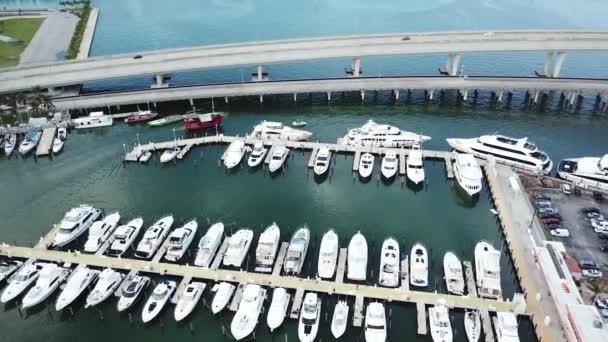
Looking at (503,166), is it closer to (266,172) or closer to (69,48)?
(266,172)

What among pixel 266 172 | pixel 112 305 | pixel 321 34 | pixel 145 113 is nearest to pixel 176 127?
pixel 145 113

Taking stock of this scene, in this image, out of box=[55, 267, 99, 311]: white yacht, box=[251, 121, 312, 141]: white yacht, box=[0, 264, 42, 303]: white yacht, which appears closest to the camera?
box=[55, 267, 99, 311]: white yacht

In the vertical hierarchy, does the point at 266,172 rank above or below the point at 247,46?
below

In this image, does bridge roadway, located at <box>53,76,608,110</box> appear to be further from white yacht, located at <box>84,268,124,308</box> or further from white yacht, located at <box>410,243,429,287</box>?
white yacht, located at <box>410,243,429,287</box>

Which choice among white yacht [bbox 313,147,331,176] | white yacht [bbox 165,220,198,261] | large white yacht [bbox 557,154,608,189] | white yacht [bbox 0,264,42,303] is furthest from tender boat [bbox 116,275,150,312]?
large white yacht [bbox 557,154,608,189]

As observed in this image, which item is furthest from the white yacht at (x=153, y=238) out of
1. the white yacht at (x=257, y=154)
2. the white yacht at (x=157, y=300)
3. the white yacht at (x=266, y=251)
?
the white yacht at (x=257, y=154)

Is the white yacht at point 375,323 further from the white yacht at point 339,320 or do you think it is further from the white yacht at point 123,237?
the white yacht at point 123,237

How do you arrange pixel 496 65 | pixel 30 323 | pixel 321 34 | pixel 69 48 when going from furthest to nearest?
pixel 321 34
pixel 69 48
pixel 496 65
pixel 30 323
